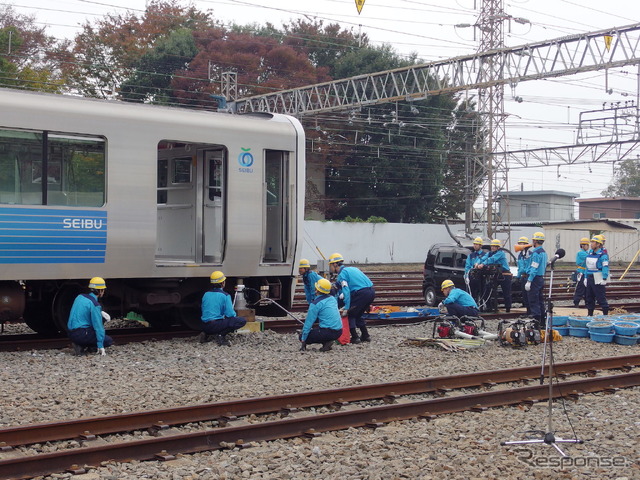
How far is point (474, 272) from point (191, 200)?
6506 mm

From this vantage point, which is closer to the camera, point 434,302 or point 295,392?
point 295,392

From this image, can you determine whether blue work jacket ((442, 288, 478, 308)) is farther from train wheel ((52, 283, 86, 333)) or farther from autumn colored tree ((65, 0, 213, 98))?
autumn colored tree ((65, 0, 213, 98))

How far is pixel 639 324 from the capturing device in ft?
46.1

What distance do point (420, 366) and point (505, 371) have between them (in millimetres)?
1245

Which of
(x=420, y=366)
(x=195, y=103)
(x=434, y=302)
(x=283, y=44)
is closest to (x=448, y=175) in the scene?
(x=283, y=44)

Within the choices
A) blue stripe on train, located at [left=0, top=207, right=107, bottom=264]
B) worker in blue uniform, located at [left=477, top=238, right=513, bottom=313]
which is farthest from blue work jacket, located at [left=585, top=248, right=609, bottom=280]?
blue stripe on train, located at [left=0, top=207, right=107, bottom=264]

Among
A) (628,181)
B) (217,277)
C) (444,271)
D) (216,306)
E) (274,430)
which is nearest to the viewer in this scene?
(274,430)

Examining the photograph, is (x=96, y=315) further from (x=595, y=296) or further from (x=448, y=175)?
(x=448, y=175)

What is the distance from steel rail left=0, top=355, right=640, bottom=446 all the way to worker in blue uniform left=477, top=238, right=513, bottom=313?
568 centimetres

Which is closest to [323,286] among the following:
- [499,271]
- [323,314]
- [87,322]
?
[323,314]

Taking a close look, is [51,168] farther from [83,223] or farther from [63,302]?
[63,302]

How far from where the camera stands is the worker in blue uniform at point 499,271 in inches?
661

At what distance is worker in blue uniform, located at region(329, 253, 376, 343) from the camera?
13023 millimetres

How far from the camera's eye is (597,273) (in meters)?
16.4
